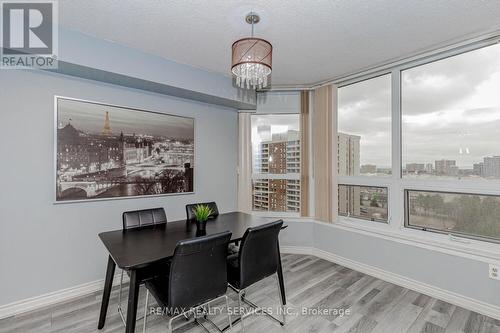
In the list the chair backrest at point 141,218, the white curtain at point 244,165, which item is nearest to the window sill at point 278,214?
the white curtain at point 244,165

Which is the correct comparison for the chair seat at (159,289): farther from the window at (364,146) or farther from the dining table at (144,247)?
the window at (364,146)

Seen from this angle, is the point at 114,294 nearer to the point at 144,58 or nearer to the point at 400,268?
the point at 144,58

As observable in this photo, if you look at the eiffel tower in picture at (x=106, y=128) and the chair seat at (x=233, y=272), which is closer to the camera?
the chair seat at (x=233, y=272)

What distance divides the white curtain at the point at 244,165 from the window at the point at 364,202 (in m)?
1.46

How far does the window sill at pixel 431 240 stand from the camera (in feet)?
7.66

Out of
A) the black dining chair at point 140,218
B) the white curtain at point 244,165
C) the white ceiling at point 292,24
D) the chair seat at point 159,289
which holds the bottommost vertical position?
the chair seat at point 159,289

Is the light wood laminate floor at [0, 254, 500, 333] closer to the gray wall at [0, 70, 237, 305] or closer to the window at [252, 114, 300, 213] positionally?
the gray wall at [0, 70, 237, 305]

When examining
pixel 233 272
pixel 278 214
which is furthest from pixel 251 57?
pixel 278 214

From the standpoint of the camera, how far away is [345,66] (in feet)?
10.2

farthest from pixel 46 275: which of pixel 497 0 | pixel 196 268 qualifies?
pixel 497 0

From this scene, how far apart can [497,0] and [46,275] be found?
15.2 ft

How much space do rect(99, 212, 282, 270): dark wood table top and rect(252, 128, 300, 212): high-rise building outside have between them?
1.26 metres

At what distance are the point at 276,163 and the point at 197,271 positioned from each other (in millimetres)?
2643

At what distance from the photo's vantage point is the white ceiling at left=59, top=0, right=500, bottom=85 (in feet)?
6.27
